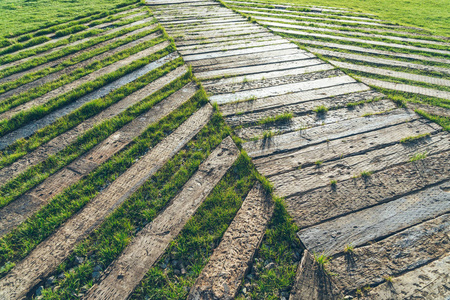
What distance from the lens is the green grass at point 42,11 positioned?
7438 mm

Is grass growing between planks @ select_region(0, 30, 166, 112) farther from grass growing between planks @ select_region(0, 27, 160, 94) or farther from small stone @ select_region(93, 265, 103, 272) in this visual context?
small stone @ select_region(93, 265, 103, 272)

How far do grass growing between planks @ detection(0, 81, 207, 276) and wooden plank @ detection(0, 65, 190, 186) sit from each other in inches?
30.8

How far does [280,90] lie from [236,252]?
3.13m

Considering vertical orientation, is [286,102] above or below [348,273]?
above

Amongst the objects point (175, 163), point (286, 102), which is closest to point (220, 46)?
point (286, 102)

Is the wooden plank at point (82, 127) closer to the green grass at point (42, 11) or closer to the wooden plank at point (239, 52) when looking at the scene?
the wooden plank at point (239, 52)

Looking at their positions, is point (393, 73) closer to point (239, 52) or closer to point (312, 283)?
point (239, 52)

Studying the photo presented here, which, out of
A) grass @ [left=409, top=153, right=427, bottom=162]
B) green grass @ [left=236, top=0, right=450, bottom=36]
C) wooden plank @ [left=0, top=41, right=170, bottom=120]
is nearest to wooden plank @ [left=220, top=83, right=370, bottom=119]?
grass @ [left=409, top=153, right=427, bottom=162]

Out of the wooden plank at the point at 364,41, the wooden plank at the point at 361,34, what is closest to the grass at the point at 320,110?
the wooden plank at the point at 364,41

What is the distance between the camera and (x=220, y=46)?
19.7ft

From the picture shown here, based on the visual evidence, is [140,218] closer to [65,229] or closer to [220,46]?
[65,229]

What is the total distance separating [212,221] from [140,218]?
752mm

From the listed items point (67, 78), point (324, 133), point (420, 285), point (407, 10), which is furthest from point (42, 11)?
point (407, 10)

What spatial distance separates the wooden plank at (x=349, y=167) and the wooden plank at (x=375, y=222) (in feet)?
1.51
